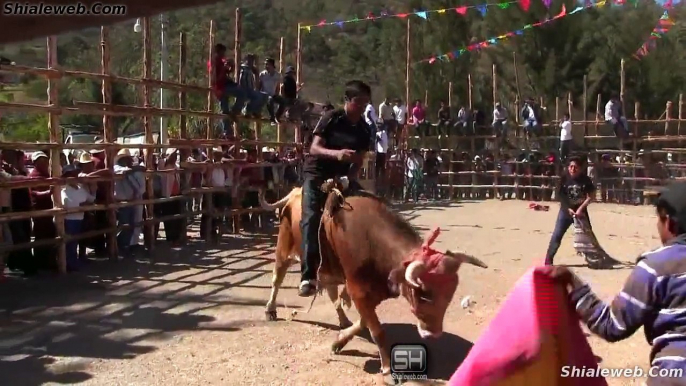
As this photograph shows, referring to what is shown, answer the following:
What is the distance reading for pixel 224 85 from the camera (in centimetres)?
1334

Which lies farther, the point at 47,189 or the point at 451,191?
the point at 451,191

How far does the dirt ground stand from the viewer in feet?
19.3

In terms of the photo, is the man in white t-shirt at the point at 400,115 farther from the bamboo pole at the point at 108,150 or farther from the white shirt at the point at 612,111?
the bamboo pole at the point at 108,150

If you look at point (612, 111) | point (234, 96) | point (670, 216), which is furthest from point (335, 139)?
point (612, 111)

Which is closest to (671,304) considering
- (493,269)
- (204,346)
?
(204,346)

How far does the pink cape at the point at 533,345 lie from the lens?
2936mm

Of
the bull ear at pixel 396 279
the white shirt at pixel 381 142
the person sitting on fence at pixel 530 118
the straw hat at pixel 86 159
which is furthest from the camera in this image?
the person sitting on fence at pixel 530 118

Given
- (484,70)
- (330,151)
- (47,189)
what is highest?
(484,70)

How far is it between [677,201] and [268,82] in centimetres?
Answer: 1235

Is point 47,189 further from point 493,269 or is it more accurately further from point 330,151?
point 493,269

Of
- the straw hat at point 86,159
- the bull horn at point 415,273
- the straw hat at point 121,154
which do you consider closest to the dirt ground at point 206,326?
the bull horn at point 415,273

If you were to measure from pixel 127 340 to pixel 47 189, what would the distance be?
14.1 feet

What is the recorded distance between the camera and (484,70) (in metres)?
35.6

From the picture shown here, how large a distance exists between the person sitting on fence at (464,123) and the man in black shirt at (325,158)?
718 inches
